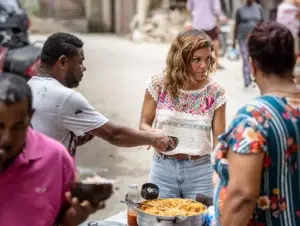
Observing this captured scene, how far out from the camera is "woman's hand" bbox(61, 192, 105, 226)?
2436 mm

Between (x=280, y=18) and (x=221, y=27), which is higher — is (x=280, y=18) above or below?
above

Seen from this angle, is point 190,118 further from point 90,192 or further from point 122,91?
point 122,91

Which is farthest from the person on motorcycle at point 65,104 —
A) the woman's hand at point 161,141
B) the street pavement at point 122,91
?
the street pavement at point 122,91

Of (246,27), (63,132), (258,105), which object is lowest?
(246,27)

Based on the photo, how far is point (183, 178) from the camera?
4273 millimetres

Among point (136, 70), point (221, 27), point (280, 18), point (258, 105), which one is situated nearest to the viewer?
point (258, 105)

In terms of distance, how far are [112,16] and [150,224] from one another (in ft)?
66.0

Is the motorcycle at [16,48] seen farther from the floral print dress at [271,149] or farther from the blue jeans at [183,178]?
the floral print dress at [271,149]

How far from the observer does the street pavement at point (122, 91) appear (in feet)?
24.3

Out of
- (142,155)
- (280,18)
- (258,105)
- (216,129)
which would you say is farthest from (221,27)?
(258,105)

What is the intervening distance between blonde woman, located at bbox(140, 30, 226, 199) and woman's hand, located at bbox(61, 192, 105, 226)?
6.01ft

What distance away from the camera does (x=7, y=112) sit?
7.55ft

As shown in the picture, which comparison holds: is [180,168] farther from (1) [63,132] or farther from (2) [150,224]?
(1) [63,132]

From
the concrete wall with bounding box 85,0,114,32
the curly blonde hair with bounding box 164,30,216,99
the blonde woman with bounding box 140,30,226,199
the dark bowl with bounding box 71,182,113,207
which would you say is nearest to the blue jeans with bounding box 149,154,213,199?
the blonde woman with bounding box 140,30,226,199
